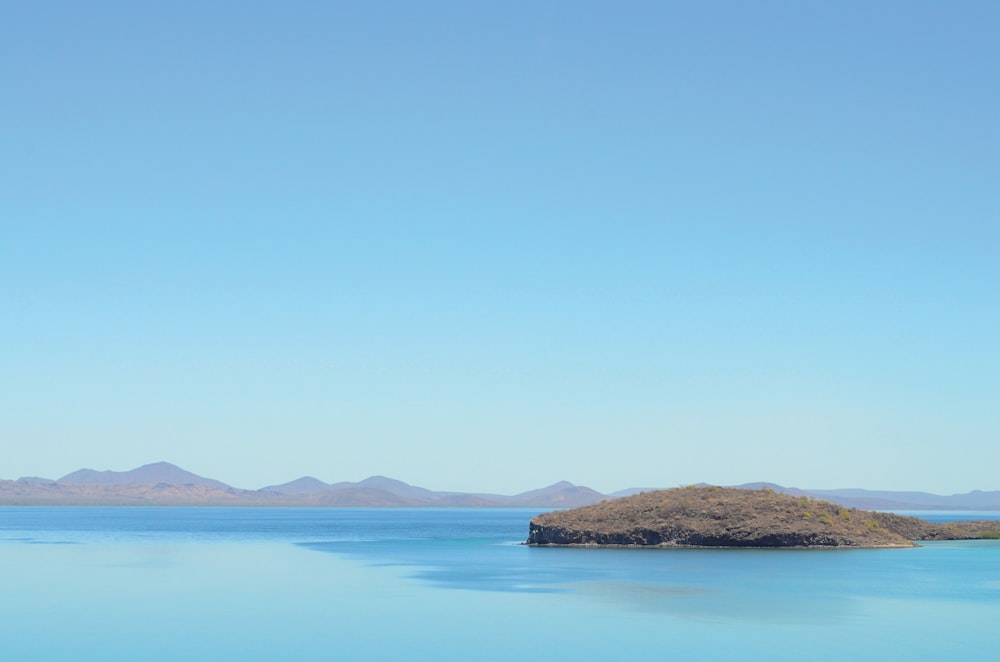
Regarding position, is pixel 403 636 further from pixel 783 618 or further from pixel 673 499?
pixel 673 499

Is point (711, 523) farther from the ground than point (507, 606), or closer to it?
farther from the ground

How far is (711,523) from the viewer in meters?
79.9

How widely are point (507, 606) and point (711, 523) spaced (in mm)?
37848

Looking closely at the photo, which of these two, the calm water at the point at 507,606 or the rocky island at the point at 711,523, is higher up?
the rocky island at the point at 711,523

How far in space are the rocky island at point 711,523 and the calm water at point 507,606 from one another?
2.83 meters

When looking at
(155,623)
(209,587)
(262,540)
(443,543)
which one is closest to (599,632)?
(155,623)

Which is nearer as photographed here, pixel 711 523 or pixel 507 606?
pixel 507 606

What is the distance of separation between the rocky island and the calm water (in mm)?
2834

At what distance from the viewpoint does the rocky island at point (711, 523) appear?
259 ft

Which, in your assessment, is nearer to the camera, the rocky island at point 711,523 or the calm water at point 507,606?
the calm water at point 507,606

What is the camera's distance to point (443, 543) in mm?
96562

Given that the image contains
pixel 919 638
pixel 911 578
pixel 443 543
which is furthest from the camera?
pixel 443 543

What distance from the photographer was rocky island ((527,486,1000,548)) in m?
79.0

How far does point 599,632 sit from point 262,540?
71247 millimetres
